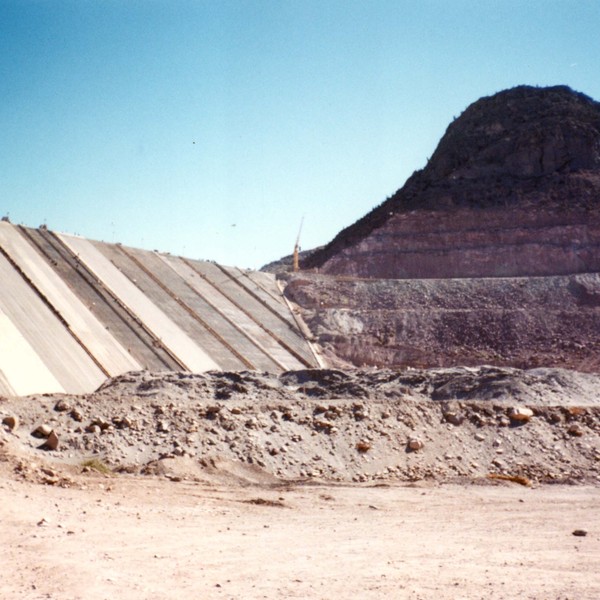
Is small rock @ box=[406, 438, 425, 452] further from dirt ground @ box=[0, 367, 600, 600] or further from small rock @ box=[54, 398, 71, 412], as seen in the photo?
small rock @ box=[54, 398, 71, 412]

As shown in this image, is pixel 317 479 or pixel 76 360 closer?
pixel 317 479

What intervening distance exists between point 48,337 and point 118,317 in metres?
4.54

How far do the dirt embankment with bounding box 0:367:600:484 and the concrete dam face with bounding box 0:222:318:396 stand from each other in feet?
18.0

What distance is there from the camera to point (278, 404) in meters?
15.5

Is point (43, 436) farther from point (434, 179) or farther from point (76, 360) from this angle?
point (434, 179)

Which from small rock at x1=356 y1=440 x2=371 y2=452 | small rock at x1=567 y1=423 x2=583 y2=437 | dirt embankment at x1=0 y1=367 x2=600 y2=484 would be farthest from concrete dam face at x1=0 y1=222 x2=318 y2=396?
small rock at x1=567 y1=423 x2=583 y2=437

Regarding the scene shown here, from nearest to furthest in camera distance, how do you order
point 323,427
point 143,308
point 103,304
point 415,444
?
point 415,444, point 323,427, point 103,304, point 143,308

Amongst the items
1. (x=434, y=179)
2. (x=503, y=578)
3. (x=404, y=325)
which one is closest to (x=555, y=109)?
(x=434, y=179)

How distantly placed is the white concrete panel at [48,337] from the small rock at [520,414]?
11.6 meters

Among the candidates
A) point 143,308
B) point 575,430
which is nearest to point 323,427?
point 575,430

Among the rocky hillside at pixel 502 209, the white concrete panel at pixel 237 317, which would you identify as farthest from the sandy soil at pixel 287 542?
the rocky hillside at pixel 502 209

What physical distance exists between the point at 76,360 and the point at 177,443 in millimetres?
10276

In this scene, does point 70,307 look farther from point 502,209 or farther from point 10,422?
point 502,209

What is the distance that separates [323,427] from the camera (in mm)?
14719
